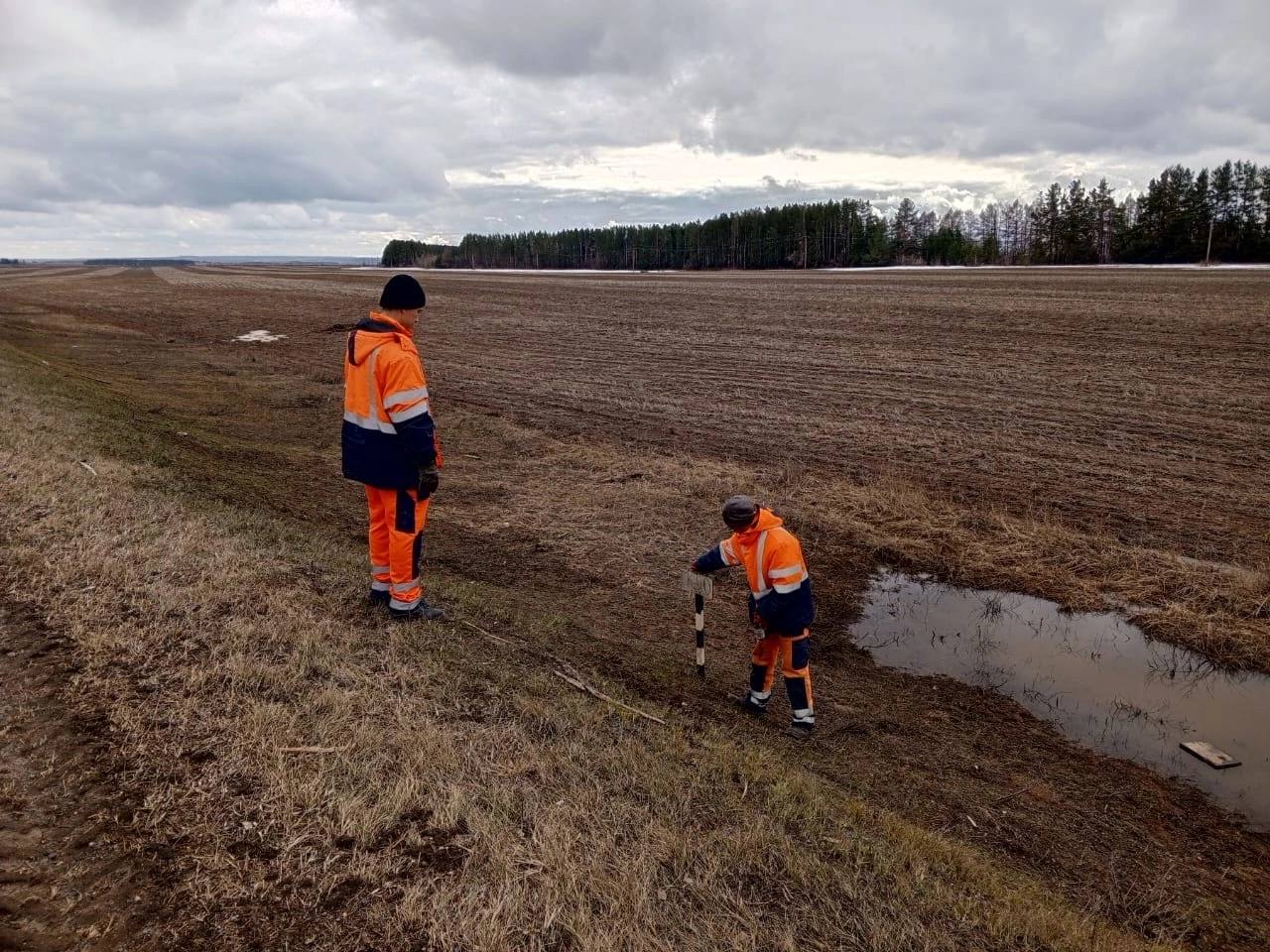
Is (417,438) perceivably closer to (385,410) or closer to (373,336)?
(385,410)

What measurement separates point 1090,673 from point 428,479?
628cm

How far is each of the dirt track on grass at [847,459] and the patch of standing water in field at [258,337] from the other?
3.07 ft

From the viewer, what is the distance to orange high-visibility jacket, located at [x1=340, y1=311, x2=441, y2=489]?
585cm

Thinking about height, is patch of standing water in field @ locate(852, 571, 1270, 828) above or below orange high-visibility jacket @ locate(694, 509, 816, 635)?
below

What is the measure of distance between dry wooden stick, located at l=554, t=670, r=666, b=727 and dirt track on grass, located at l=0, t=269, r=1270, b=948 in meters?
0.53

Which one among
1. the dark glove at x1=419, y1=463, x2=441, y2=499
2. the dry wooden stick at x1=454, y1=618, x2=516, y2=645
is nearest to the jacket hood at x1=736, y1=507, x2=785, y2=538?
the dry wooden stick at x1=454, y1=618, x2=516, y2=645

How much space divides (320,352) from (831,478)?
20551 millimetres

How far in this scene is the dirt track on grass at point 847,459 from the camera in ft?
17.9

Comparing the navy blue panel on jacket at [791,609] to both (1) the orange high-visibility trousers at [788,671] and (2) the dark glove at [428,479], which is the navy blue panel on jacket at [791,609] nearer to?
(1) the orange high-visibility trousers at [788,671]

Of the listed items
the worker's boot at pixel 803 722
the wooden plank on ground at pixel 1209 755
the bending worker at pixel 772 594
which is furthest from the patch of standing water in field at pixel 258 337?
the wooden plank on ground at pixel 1209 755

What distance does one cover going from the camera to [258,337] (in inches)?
1211

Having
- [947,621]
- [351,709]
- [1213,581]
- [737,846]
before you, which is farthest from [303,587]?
[1213,581]

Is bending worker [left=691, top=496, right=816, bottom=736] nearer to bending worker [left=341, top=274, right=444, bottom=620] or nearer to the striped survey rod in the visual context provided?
the striped survey rod

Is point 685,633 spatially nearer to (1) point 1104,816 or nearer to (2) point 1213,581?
(1) point 1104,816
